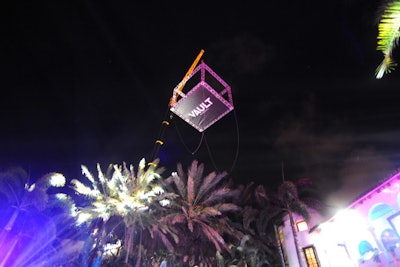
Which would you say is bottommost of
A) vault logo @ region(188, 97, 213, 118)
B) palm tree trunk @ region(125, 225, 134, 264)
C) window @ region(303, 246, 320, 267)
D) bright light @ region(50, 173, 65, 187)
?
window @ region(303, 246, 320, 267)

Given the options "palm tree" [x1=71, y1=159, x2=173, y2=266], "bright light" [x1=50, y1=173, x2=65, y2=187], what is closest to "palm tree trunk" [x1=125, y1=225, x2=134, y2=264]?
"palm tree" [x1=71, y1=159, x2=173, y2=266]

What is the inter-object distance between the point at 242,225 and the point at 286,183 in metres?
6.29

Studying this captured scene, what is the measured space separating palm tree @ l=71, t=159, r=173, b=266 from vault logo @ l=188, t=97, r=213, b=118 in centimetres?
959

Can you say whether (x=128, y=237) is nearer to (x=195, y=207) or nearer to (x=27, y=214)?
(x=195, y=207)

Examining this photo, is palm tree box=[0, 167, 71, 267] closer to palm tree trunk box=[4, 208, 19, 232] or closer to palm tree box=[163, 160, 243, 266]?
palm tree trunk box=[4, 208, 19, 232]

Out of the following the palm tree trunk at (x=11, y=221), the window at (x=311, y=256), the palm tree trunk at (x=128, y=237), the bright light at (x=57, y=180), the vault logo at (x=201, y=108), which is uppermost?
the bright light at (x=57, y=180)

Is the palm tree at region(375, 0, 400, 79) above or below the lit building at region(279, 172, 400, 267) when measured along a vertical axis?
above

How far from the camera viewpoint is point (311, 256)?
891 inches

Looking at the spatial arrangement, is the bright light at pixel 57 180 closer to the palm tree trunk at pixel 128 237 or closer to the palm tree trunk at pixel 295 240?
the palm tree trunk at pixel 128 237

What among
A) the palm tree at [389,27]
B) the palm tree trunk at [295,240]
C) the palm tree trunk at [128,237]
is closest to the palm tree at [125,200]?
the palm tree trunk at [128,237]

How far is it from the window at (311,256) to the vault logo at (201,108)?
19808 mm

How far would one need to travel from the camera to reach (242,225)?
2559cm

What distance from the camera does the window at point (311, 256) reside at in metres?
22.3

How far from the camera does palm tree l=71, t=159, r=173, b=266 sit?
17.6 metres
